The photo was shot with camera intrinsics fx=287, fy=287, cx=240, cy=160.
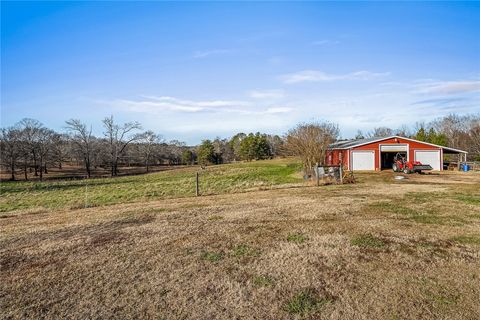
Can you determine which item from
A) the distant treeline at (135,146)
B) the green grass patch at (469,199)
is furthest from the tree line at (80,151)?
the green grass patch at (469,199)

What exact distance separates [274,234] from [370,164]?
25.9 m

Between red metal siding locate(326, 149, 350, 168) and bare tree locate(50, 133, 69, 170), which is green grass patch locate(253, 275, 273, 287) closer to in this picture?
red metal siding locate(326, 149, 350, 168)

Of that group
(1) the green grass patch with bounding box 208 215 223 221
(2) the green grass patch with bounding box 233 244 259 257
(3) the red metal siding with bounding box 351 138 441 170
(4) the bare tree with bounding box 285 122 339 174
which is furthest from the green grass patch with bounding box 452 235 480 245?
(3) the red metal siding with bounding box 351 138 441 170

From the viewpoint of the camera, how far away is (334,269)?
4867 mm

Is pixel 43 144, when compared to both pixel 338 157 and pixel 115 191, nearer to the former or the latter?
pixel 115 191

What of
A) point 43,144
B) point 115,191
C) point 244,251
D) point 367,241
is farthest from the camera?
point 43,144

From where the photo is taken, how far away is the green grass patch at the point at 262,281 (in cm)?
438

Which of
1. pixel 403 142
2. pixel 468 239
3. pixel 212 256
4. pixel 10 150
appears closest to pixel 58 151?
pixel 10 150

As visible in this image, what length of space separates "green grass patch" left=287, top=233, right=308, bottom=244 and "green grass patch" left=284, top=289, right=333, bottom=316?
2.17 meters

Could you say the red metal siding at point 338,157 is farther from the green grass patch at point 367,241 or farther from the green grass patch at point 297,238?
the green grass patch at point 297,238

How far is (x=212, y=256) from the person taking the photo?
5.49 metres

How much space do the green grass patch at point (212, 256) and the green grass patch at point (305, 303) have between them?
1787 mm

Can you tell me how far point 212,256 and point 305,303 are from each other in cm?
216

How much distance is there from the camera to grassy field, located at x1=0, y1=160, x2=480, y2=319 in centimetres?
376
